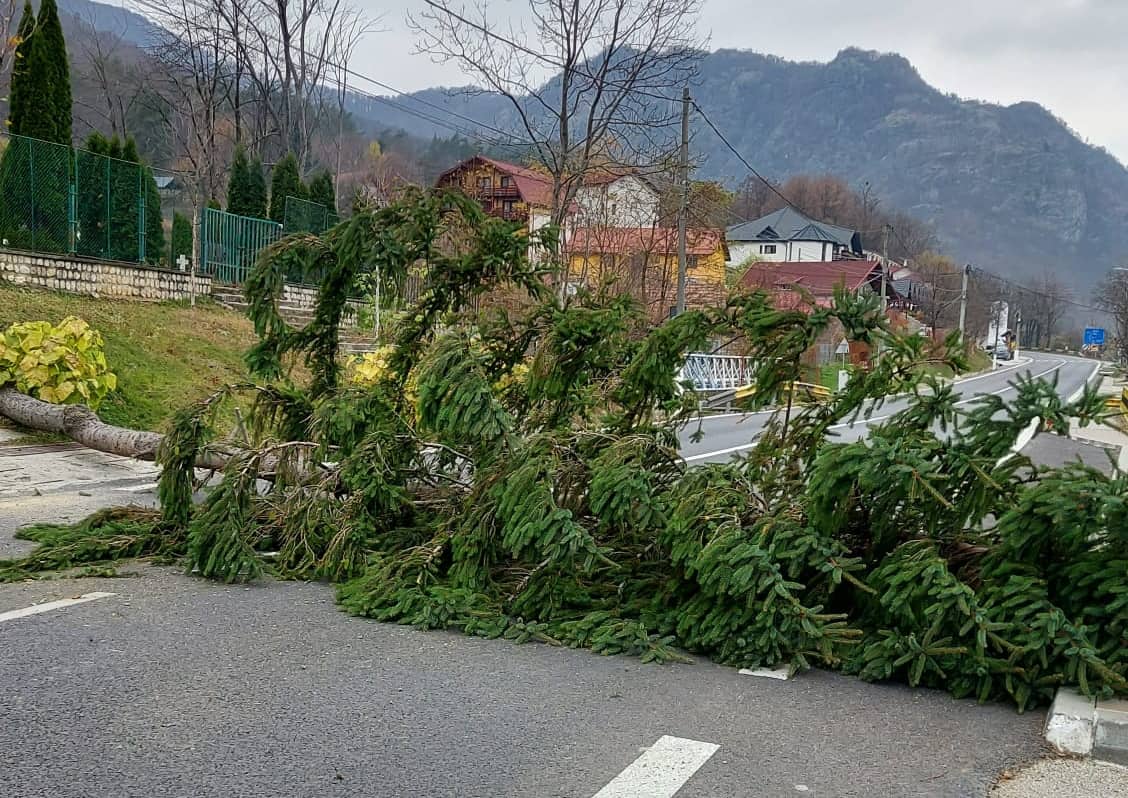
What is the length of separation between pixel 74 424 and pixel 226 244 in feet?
46.4

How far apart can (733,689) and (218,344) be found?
1579 cm

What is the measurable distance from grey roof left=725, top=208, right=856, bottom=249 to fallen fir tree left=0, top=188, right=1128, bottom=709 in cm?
8274

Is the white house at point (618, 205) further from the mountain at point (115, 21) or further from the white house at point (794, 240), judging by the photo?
the white house at point (794, 240)

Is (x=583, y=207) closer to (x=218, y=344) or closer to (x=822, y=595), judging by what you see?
(x=218, y=344)

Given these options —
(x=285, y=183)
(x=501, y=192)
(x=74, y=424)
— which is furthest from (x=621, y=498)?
(x=501, y=192)

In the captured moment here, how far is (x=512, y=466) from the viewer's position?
623cm

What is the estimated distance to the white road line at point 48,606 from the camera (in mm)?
5699

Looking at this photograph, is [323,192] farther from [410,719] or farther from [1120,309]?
[1120,309]

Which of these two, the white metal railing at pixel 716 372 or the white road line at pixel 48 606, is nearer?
the white road line at pixel 48 606

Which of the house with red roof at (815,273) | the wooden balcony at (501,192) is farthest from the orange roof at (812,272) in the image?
the wooden balcony at (501,192)

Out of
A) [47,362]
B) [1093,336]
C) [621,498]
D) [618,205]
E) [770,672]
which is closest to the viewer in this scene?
[770,672]

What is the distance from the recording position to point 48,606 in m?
5.92

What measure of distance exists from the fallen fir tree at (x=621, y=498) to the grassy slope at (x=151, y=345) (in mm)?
6164

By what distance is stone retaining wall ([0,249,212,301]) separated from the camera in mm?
17797
